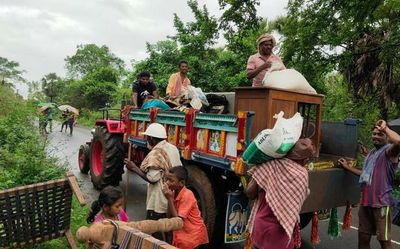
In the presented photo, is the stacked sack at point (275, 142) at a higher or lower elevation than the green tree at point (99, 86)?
lower

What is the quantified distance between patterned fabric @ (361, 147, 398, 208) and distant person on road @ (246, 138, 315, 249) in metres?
1.56

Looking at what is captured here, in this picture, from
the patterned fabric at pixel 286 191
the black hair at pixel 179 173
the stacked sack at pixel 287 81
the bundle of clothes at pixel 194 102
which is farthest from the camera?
the bundle of clothes at pixel 194 102

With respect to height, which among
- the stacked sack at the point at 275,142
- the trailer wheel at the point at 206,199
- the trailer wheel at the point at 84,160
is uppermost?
the stacked sack at the point at 275,142

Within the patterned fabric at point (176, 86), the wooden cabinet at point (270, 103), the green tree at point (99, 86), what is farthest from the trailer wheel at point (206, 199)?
the green tree at point (99, 86)

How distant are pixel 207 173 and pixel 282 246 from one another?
6.95 ft

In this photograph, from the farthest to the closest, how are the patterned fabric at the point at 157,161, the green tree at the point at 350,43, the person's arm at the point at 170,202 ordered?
Answer: the green tree at the point at 350,43 → the patterned fabric at the point at 157,161 → the person's arm at the point at 170,202

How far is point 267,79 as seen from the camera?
4.40 m

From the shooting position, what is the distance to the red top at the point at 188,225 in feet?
11.0

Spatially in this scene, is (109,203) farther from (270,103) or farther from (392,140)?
(392,140)

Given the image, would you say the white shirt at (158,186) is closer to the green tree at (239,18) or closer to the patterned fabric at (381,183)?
the patterned fabric at (381,183)

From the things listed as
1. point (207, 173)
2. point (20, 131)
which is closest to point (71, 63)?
point (20, 131)

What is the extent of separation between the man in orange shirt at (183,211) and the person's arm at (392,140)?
1.88 metres

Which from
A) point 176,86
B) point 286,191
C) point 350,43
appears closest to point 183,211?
point 286,191

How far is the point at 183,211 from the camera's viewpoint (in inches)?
131
